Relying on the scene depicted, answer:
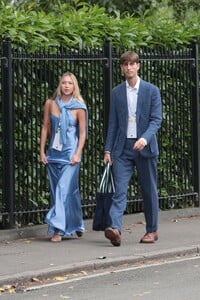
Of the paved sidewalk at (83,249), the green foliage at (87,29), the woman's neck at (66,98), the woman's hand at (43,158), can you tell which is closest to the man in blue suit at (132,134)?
the paved sidewalk at (83,249)

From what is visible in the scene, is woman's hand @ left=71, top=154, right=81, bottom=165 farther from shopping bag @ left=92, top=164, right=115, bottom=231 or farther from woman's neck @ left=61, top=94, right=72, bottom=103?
woman's neck @ left=61, top=94, right=72, bottom=103

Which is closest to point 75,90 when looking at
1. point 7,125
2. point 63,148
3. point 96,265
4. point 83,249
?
point 63,148

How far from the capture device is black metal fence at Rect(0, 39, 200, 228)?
39.3ft

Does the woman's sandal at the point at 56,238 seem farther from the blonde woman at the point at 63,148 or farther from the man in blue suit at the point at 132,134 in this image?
the man in blue suit at the point at 132,134

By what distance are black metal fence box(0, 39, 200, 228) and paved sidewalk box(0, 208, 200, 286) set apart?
0.97ft

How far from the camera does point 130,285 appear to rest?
30.6 feet

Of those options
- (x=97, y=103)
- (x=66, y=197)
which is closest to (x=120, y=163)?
(x=66, y=197)

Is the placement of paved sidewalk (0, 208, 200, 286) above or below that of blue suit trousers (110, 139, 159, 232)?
below

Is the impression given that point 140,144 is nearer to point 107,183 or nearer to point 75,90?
point 107,183

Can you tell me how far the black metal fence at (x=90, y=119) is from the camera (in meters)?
12.0

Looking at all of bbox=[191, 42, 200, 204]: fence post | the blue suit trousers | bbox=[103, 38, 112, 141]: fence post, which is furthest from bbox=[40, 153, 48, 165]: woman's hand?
bbox=[191, 42, 200, 204]: fence post

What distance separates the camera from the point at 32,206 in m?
12.3

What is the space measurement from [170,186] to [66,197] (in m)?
2.80

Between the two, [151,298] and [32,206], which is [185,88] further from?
[151,298]
